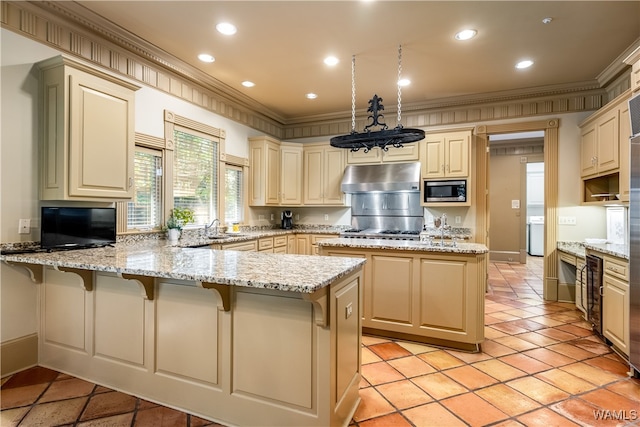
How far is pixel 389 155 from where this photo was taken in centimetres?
516

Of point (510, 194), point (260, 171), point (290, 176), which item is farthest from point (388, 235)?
point (510, 194)

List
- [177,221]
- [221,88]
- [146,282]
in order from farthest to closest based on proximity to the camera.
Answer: [221,88] → [177,221] → [146,282]

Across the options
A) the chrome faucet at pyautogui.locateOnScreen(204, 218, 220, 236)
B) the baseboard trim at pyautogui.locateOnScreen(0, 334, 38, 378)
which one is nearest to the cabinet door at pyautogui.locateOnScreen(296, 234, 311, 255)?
the chrome faucet at pyautogui.locateOnScreen(204, 218, 220, 236)

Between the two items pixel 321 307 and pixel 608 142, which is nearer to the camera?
pixel 321 307

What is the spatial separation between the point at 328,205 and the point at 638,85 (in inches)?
157

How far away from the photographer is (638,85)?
9.24ft

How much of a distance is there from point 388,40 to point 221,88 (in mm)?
2340

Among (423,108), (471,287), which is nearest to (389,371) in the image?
(471,287)

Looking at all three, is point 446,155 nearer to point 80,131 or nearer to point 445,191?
point 445,191

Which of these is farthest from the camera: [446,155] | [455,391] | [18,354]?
[446,155]

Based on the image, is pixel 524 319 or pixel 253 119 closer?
pixel 524 319

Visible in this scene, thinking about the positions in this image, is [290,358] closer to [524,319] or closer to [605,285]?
[605,285]

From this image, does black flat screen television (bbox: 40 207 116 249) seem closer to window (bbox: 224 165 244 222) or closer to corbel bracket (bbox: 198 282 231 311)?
corbel bracket (bbox: 198 282 231 311)

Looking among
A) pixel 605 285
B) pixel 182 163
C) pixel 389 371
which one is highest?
pixel 182 163
